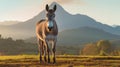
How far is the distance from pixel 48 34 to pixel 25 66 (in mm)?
2970

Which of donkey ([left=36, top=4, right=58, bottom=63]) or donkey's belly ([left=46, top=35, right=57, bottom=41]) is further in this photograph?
donkey's belly ([left=46, top=35, right=57, bottom=41])

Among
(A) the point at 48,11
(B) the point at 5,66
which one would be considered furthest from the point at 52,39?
(B) the point at 5,66

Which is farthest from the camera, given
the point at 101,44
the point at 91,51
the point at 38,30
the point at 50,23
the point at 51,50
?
the point at 91,51

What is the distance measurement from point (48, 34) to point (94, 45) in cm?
10917

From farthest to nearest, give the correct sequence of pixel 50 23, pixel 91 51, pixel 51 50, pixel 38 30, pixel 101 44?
pixel 91 51 → pixel 101 44 → pixel 38 30 → pixel 51 50 → pixel 50 23

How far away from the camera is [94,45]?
133250 millimetres

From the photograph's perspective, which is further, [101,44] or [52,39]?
[101,44]

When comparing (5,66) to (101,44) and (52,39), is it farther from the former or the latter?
(101,44)

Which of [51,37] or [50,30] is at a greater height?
[50,30]

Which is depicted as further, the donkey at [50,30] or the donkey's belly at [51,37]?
the donkey's belly at [51,37]

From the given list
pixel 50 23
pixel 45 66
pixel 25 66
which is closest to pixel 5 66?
pixel 25 66

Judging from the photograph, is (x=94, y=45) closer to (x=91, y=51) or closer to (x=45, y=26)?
(x=91, y=51)

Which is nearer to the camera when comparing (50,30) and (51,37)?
(50,30)

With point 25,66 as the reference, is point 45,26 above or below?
above
